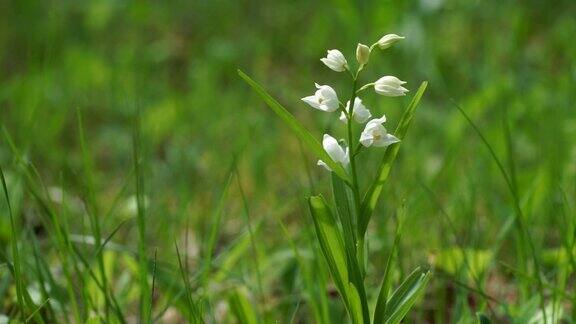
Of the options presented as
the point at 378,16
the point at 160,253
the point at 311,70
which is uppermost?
the point at 378,16

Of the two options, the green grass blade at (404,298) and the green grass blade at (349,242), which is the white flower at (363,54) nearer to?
the green grass blade at (349,242)

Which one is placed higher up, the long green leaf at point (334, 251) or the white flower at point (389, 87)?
the white flower at point (389, 87)

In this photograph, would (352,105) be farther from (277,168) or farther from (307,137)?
(277,168)

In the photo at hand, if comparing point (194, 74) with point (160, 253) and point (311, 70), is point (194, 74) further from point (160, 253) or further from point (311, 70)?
point (160, 253)

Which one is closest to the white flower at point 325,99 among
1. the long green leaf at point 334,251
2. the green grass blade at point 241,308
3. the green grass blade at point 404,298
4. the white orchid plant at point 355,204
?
the white orchid plant at point 355,204

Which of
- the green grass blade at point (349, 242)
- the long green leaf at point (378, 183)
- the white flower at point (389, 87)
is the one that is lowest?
the green grass blade at point (349, 242)

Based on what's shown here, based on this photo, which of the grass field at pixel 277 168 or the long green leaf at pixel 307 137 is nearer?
the long green leaf at pixel 307 137

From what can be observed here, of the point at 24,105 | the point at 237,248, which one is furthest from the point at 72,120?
the point at 237,248

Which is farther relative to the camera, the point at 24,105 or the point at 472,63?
the point at 472,63
